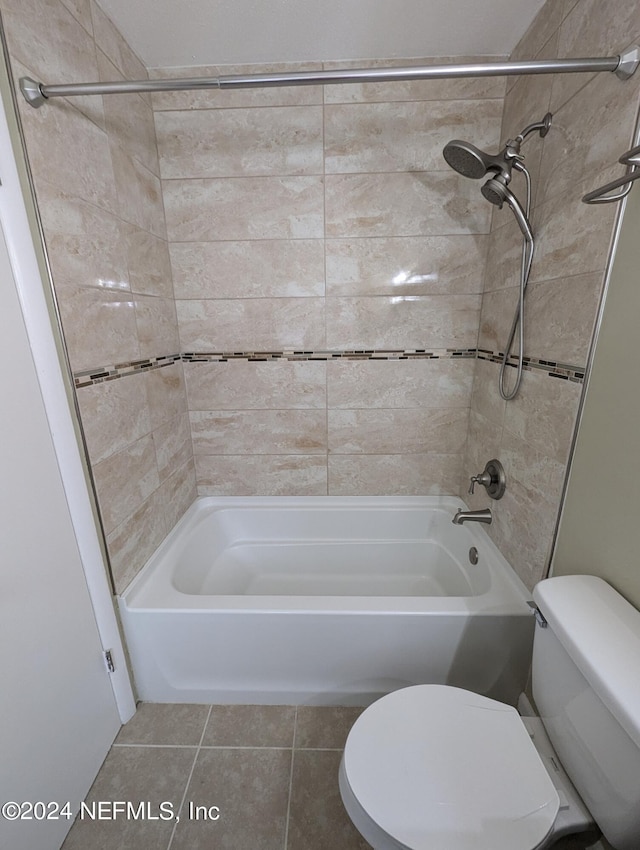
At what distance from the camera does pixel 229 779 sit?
113cm

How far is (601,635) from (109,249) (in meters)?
1.72

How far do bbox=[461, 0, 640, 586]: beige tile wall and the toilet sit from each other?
38cm

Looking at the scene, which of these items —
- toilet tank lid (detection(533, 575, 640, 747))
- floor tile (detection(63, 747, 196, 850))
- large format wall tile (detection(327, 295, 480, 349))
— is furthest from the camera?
large format wall tile (detection(327, 295, 480, 349))

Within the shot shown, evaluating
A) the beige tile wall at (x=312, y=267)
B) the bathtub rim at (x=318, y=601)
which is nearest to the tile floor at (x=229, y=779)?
the bathtub rim at (x=318, y=601)

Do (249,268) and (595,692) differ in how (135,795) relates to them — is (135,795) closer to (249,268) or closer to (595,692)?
(595,692)

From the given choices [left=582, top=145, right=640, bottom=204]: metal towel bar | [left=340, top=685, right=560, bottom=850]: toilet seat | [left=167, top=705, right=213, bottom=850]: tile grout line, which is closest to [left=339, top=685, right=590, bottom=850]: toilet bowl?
[left=340, top=685, right=560, bottom=850]: toilet seat

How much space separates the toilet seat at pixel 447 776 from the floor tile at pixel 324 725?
51 centimetres

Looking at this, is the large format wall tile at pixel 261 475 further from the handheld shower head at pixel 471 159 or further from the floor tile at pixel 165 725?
the handheld shower head at pixel 471 159

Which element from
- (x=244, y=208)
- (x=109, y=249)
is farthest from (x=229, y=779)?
(x=244, y=208)

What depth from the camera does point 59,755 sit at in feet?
3.21

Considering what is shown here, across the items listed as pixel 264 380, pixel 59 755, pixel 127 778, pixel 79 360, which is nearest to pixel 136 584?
pixel 59 755

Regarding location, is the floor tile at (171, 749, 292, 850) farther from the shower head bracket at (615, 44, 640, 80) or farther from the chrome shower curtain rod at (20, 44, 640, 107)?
the shower head bracket at (615, 44, 640, 80)

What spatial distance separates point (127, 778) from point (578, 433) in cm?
175

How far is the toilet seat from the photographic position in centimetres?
69
